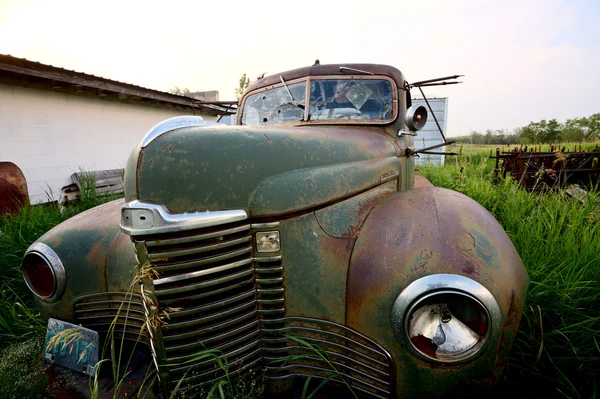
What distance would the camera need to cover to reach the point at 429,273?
1.29 m

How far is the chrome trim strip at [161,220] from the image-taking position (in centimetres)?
121

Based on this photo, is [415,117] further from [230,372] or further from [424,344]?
[230,372]

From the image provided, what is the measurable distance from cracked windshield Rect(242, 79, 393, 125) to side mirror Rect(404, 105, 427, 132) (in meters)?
0.16

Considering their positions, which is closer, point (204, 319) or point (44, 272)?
point (204, 319)

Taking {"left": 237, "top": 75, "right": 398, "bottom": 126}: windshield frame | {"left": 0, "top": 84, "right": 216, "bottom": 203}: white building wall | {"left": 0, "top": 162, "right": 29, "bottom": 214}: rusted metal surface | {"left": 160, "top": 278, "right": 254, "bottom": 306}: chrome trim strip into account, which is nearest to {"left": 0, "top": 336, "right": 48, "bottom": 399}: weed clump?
{"left": 160, "top": 278, "right": 254, "bottom": 306}: chrome trim strip

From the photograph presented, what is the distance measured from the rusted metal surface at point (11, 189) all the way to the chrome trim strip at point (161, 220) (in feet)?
14.4

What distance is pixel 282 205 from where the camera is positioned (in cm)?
140

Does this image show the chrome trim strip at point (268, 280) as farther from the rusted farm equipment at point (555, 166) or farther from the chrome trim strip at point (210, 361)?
the rusted farm equipment at point (555, 166)

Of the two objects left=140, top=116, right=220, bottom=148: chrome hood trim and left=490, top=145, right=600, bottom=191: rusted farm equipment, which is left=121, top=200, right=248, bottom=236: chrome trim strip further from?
left=490, top=145, right=600, bottom=191: rusted farm equipment

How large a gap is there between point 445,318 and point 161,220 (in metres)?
1.23

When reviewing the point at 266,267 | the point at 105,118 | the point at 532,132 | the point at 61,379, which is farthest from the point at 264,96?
the point at 532,132

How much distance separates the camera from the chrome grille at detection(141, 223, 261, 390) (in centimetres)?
123

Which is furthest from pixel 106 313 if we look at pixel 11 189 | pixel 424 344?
pixel 11 189

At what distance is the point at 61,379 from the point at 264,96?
264cm
